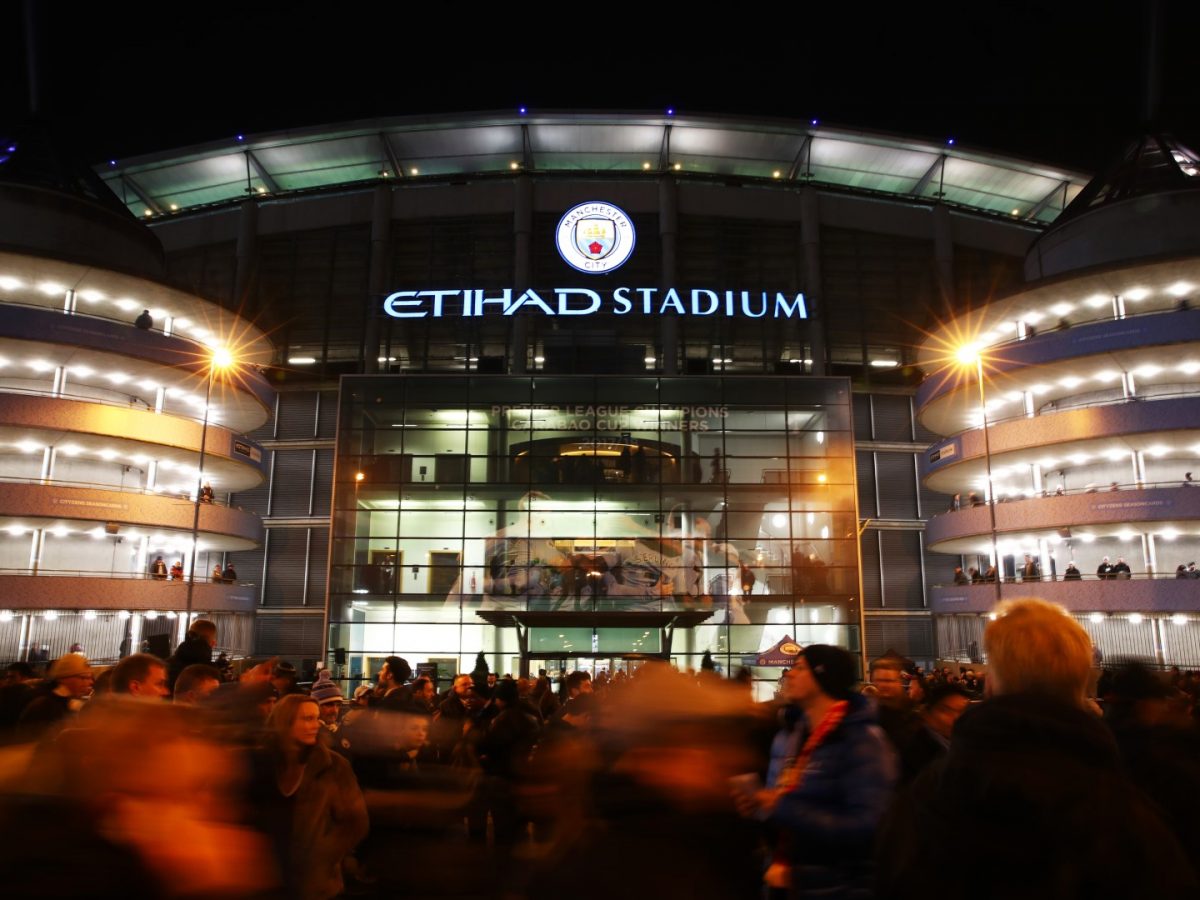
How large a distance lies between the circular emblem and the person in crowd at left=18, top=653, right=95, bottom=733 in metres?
43.1

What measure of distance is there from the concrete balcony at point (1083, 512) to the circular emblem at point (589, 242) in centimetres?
2270

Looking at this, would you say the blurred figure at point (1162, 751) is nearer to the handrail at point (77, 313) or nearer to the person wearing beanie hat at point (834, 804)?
the person wearing beanie hat at point (834, 804)

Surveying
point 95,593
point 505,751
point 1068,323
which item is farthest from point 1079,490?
point 95,593

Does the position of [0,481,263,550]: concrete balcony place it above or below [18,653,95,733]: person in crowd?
above

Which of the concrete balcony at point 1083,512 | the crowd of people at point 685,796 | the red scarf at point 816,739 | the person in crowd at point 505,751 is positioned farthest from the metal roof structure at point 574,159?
the red scarf at point 816,739

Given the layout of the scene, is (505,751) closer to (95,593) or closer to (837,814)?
(837,814)

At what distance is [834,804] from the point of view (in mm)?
4523

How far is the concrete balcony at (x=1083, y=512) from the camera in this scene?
3309cm

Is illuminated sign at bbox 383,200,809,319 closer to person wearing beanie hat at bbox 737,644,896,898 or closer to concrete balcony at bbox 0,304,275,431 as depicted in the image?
concrete balcony at bbox 0,304,275,431

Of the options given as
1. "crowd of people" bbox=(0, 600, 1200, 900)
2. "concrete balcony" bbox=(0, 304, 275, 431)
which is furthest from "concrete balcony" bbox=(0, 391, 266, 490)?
"crowd of people" bbox=(0, 600, 1200, 900)

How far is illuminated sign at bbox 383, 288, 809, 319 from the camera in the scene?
45094mm

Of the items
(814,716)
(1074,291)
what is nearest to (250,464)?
(1074,291)

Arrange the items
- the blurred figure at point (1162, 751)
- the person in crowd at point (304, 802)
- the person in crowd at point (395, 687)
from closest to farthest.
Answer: the blurred figure at point (1162, 751)
the person in crowd at point (304, 802)
the person in crowd at point (395, 687)

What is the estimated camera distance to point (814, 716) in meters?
5.05
